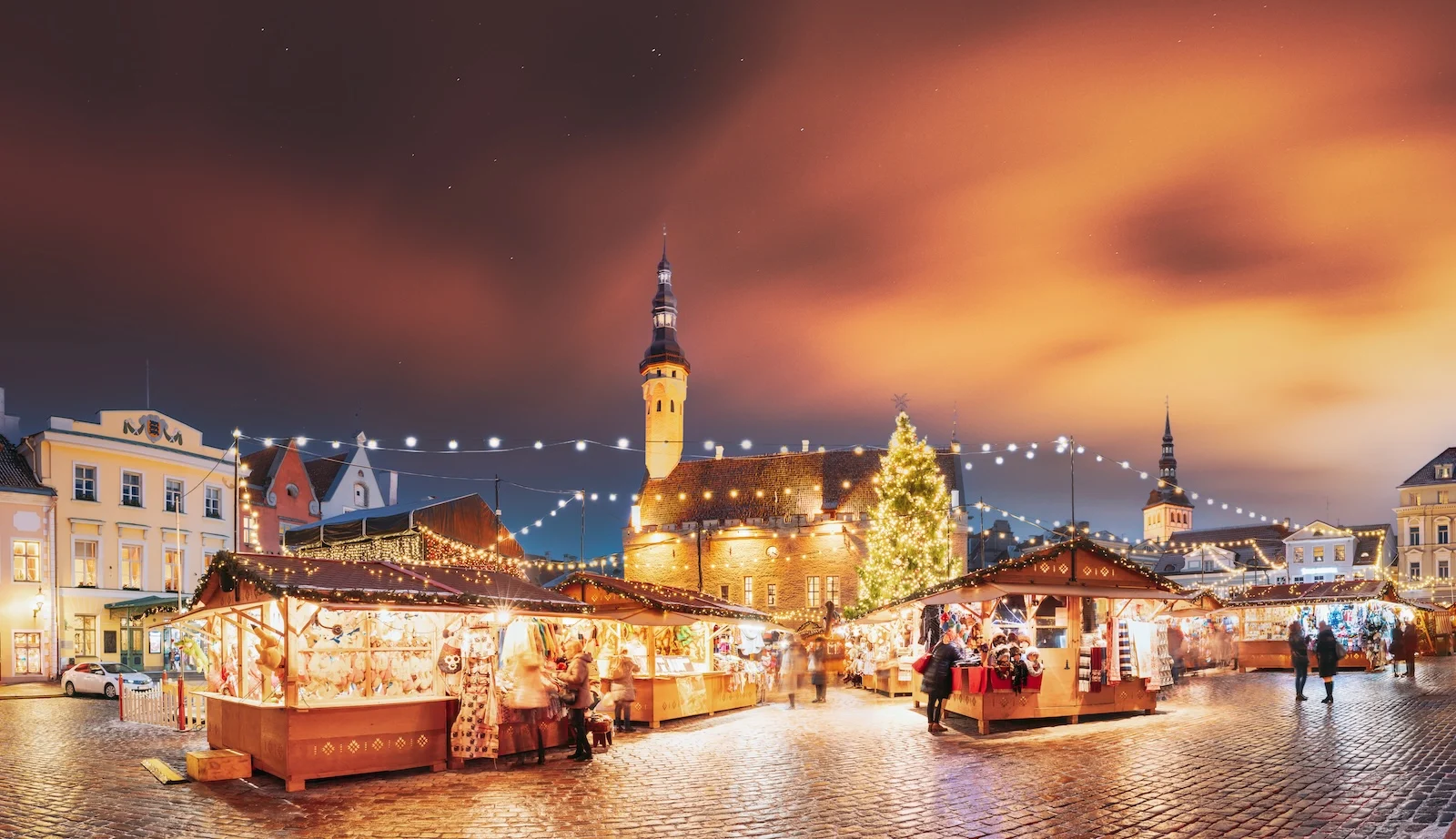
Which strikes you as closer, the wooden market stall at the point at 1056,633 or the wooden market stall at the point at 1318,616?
the wooden market stall at the point at 1056,633

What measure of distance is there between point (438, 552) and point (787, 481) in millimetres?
32432

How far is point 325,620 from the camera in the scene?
1234cm

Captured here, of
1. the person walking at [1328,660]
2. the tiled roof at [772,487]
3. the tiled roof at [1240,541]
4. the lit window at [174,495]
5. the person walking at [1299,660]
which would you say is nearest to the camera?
the person walking at [1328,660]

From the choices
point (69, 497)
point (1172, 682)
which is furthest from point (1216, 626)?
point (69, 497)

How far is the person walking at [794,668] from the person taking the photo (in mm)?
22891

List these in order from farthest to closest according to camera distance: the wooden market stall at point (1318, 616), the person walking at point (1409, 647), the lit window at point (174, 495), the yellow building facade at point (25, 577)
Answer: the lit window at point (174, 495)
the yellow building facade at point (25, 577)
the wooden market stall at point (1318, 616)
the person walking at point (1409, 647)

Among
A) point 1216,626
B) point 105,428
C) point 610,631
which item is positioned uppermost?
point 105,428

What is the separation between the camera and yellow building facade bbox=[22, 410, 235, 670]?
3712 cm

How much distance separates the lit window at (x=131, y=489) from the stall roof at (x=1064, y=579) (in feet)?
112

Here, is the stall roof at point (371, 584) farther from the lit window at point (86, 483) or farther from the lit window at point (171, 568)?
the lit window at point (171, 568)

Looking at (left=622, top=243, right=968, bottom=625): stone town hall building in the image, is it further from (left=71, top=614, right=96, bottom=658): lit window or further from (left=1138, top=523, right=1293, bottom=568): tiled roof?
(left=1138, top=523, right=1293, bottom=568): tiled roof

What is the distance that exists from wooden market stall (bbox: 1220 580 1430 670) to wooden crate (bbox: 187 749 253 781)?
27864mm

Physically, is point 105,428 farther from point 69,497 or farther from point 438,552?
point 438,552

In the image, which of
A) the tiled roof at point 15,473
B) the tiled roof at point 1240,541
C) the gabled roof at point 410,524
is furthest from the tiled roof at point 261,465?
the tiled roof at point 1240,541
